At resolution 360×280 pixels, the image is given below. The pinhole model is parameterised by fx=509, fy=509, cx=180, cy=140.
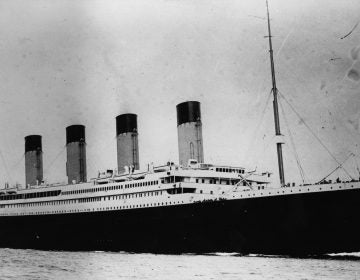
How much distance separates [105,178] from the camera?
31578 mm

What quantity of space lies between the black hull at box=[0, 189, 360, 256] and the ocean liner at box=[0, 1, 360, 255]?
4 cm

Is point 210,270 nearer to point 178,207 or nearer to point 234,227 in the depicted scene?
point 234,227

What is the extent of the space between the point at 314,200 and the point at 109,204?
1300cm

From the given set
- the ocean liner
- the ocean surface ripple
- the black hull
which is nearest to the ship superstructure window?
the ocean liner

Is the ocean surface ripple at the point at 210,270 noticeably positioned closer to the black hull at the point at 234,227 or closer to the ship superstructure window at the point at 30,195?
the black hull at the point at 234,227

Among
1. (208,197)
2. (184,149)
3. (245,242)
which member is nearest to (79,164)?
(184,149)

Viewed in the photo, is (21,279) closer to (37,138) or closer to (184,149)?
(184,149)

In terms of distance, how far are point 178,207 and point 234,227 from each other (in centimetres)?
364

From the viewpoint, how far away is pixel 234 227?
23.9m

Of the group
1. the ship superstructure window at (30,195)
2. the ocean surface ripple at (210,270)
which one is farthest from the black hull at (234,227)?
the ship superstructure window at (30,195)

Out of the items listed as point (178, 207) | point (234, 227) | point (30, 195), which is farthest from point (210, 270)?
point (30, 195)

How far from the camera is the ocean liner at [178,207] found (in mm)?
21719

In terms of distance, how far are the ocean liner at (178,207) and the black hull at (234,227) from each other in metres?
0.04

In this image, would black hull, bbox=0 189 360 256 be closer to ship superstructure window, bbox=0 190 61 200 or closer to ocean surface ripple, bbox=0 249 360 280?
ocean surface ripple, bbox=0 249 360 280
